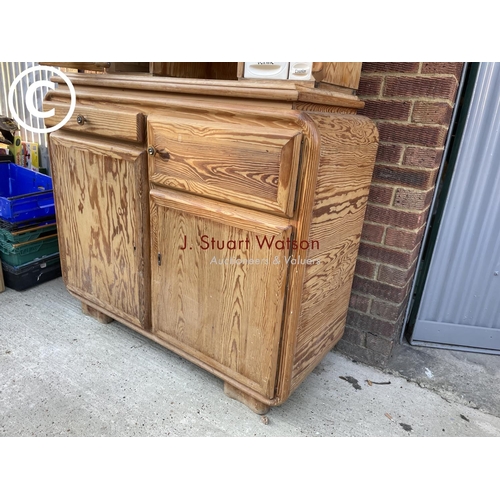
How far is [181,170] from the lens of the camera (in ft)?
4.29

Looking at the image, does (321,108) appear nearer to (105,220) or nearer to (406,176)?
(406,176)

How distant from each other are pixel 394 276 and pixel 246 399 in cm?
83

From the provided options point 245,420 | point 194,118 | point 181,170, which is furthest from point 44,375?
point 194,118

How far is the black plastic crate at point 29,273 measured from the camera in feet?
7.22

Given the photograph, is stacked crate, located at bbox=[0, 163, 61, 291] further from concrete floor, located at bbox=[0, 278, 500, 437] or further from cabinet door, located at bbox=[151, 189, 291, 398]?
cabinet door, located at bbox=[151, 189, 291, 398]

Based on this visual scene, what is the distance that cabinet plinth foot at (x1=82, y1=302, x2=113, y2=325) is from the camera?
1954mm

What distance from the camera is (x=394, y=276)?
166 centimetres

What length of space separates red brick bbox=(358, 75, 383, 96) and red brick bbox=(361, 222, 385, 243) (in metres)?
0.54

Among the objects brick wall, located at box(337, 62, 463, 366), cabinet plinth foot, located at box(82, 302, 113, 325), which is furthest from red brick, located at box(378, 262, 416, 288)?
cabinet plinth foot, located at box(82, 302, 113, 325)

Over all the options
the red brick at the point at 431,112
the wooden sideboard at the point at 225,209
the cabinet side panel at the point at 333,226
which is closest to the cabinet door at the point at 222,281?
the wooden sideboard at the point at 225,209

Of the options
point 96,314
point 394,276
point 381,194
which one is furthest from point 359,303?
point 96,314

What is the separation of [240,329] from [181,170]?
599 mm

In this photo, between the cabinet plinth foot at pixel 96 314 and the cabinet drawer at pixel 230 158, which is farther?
the cabinet plinth foot at pixel 96 314

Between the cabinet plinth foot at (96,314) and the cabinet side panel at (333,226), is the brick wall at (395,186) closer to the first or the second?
the cabinet side panel at (333,226)
